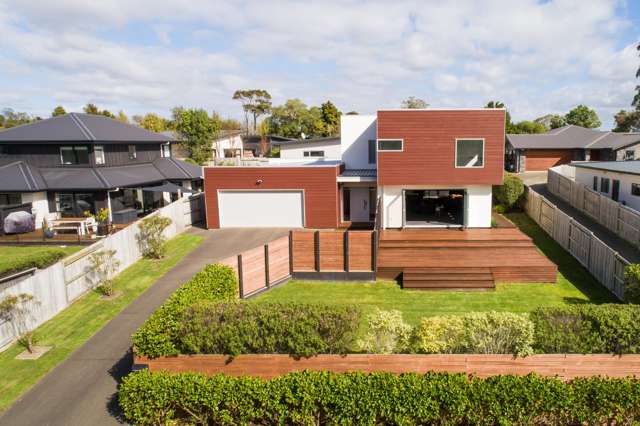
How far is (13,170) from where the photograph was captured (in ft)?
85.7

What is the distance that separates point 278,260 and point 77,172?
16.9 m

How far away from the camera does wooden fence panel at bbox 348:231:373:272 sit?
17062 millimetres

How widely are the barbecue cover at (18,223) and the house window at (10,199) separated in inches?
65.8

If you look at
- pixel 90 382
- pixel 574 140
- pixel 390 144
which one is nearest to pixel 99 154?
pixel 390 144

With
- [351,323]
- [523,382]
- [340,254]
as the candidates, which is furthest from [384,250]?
[523,382]

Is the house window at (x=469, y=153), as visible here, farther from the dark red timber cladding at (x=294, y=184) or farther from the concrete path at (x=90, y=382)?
the concrete path at (x=90, y=382)

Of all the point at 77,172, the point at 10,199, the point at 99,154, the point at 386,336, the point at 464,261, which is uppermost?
the point at 99,154

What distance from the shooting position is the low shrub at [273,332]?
30.2 ft

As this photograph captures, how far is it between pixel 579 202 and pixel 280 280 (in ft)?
59.9

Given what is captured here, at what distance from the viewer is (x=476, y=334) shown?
30.6 feet

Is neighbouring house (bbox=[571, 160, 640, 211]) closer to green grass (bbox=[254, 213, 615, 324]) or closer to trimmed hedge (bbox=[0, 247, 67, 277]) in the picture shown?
green grass (bbox=[254, 213, 615, 324])

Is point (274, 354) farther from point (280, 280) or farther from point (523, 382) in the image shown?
point (280, 280)

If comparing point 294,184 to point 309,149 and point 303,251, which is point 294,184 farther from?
point 309,149

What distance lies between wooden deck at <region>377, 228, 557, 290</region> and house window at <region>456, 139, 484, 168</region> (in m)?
3.76
